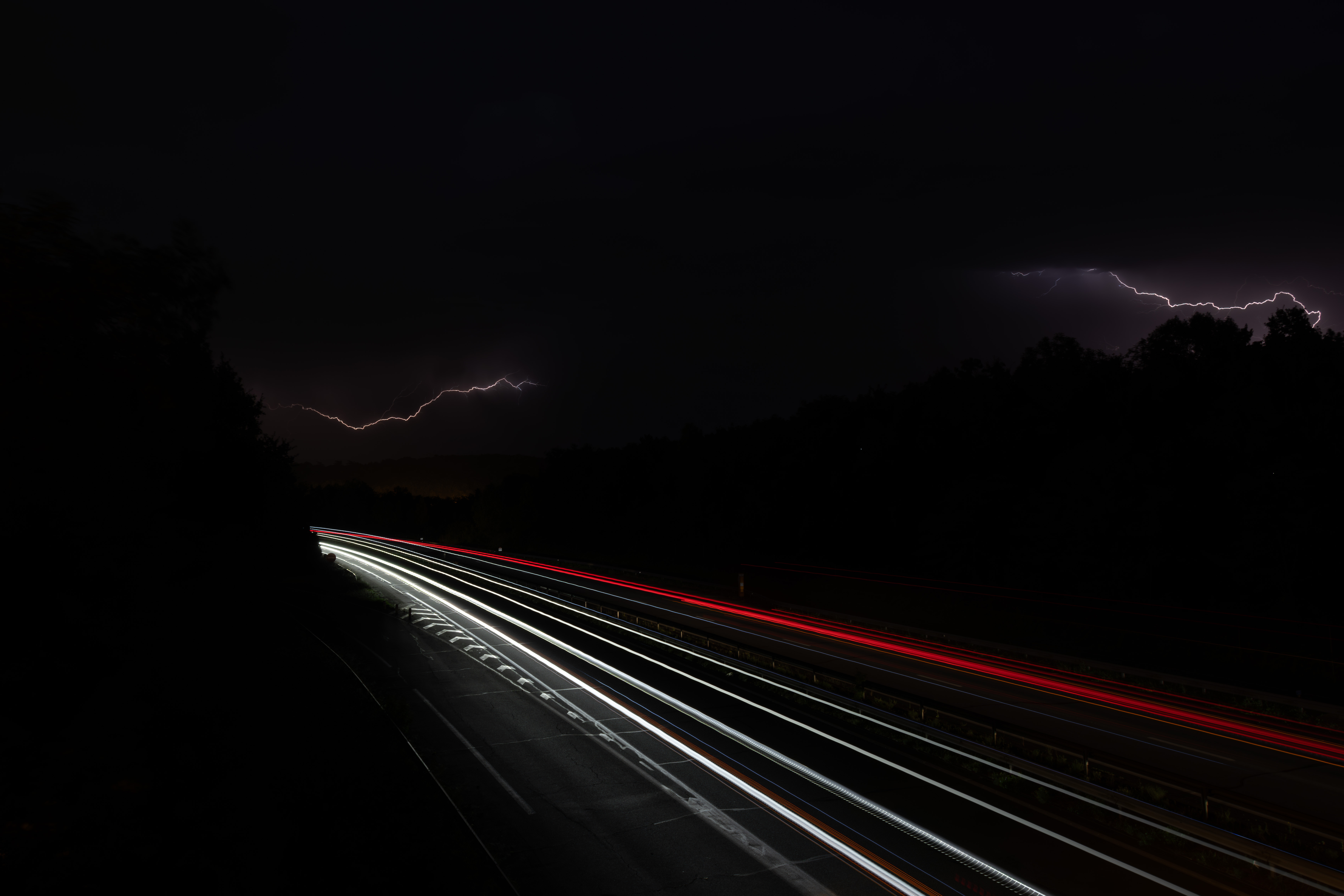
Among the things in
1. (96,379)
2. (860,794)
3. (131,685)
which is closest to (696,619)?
(860,794)

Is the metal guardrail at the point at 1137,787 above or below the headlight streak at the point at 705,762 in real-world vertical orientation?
above

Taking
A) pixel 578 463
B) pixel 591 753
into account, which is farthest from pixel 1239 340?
pixel 578 463

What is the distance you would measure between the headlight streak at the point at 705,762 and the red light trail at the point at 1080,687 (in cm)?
1013

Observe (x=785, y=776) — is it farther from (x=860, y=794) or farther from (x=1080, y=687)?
(x=1080, y=687)

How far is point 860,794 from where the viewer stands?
1201cm

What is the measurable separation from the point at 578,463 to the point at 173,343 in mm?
104120

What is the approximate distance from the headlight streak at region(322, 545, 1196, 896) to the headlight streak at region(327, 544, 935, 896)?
0.13 metres

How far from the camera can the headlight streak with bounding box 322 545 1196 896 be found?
9383 millimetres

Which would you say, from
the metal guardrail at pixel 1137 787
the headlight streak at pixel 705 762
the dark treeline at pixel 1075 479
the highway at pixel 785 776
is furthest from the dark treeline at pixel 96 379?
the dark treeline at pixel 1075 479

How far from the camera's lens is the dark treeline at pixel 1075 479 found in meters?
32.9

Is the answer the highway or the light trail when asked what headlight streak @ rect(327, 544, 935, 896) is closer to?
the highway

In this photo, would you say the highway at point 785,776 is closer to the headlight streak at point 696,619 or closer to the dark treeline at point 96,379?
the headlight streak at point 696,619

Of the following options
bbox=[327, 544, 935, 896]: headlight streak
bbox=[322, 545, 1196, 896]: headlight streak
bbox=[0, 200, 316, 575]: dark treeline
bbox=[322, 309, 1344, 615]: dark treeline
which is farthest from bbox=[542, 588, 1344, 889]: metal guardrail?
bbox=[322, 309, 1344, 615]: dark treeline

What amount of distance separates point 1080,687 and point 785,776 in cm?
1226
